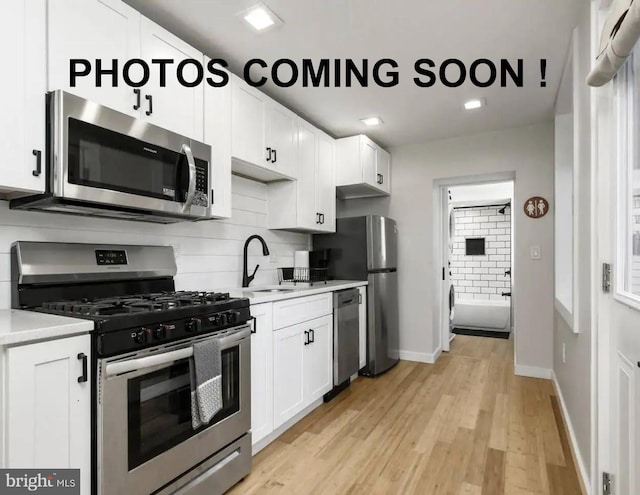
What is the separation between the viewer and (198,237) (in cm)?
254

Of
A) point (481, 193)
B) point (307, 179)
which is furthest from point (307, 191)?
point (481, 193)

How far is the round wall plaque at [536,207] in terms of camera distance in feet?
11.7

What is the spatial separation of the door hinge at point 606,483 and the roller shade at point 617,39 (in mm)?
1560

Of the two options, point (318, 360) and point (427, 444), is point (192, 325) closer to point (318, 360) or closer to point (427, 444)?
point (318, 360)

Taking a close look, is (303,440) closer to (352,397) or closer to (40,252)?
(352,397)

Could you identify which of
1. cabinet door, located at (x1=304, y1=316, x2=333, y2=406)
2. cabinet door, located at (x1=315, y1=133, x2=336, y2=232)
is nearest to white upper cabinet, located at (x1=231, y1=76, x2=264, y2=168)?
cabinet door, located at (x1=315, y1=133, x2=336, y2=232)

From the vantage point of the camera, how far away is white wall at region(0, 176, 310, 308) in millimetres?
1682

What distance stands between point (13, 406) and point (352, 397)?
2431 mm

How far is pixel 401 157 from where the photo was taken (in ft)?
14.0

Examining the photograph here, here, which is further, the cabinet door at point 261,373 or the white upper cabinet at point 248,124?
the white upper cabinet at point 248,124

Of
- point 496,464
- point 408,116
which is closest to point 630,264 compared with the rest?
point 496,464

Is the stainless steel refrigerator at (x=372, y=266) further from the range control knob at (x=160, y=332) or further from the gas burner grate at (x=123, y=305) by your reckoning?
the range control knob at (x=160, y=332)

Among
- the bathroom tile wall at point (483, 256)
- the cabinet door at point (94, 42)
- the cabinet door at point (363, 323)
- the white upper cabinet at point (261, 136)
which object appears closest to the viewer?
the cabinet door at point (94, 42)

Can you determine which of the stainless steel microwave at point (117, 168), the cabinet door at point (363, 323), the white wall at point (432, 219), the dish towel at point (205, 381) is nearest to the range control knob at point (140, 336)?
the dish towel at point (205, 381)
